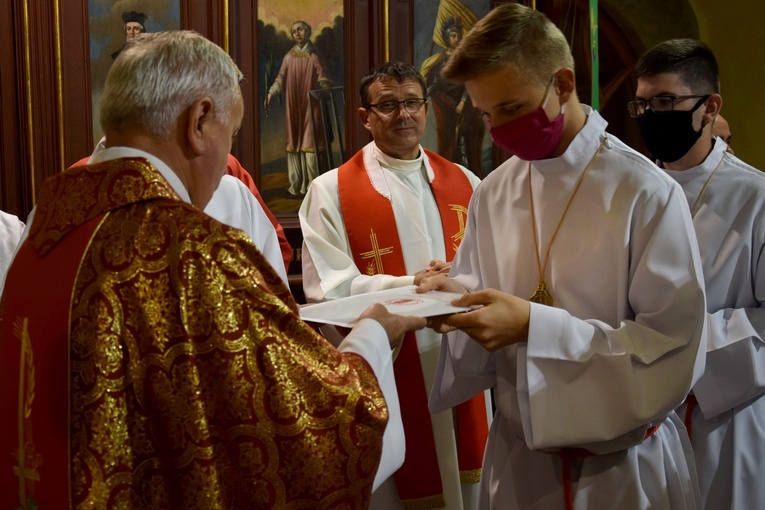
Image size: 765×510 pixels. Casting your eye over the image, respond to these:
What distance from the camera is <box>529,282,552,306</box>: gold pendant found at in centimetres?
237

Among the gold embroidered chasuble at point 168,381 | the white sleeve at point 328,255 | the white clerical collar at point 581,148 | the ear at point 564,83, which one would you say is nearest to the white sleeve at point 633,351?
the white clerical collar at point 581,148

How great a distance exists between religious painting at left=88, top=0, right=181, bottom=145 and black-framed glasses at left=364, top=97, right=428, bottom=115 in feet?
8.58

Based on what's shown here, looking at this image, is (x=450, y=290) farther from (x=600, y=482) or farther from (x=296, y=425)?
(x=296, y=425)

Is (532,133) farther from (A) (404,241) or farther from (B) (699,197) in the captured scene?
(A) (404,241)

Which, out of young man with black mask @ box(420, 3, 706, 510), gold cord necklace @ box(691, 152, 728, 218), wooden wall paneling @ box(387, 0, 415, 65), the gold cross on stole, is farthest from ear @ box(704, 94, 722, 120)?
wooden wall paneling @ box(387, 0, 415, 65)

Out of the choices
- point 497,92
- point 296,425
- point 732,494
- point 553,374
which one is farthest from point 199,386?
point 732,494

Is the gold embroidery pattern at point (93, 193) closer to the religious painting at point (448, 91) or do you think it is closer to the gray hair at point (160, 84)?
the gray hair at point (160, 84)

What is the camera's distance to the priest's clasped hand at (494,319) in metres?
2.21

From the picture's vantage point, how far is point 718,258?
289 cm

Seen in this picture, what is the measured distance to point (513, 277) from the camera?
2.47m

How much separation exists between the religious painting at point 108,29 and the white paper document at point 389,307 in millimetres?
4331

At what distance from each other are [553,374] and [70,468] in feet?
4.04

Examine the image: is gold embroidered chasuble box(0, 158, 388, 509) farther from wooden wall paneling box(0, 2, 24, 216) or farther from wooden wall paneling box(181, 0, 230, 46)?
wooden wall paneling box(181, 0, 230, 46)

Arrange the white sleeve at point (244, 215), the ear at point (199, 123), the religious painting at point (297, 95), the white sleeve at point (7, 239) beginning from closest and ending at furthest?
the ear at point (199, 123), the white sleeve at point (244, 215), the white sleeve at point (7, 239), the religious painting at point (297, 95)
